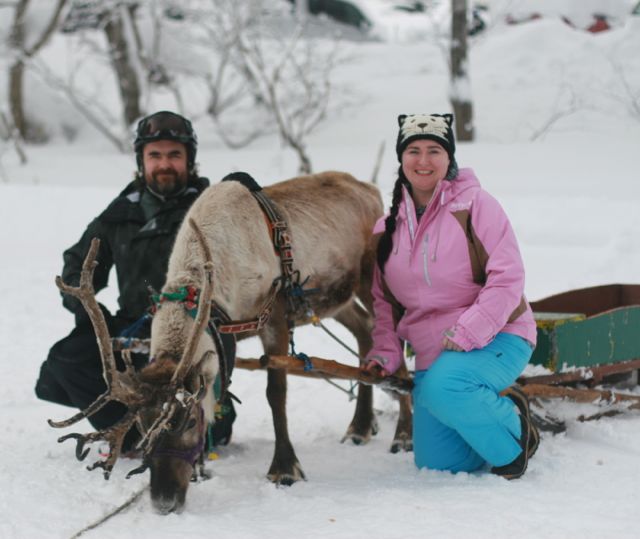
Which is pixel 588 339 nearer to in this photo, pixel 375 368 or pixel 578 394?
pixel 578 394

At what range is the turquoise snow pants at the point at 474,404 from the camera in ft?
12.4

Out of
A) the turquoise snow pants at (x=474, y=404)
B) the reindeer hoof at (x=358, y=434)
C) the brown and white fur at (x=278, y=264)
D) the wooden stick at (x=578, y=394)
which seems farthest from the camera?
the reindeer hoof at (x=358, y=434)

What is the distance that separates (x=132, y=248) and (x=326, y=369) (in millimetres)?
1291

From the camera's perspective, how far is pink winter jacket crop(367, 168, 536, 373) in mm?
3795

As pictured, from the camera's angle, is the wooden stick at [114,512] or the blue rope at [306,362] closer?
the wooden stick at [114,512]

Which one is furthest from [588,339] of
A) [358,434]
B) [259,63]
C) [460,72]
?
[259,63]

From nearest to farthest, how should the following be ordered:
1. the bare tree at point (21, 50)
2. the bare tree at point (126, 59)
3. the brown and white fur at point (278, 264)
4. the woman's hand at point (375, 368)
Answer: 1. the brown and white fur at point (278, 264)
2. the woman's hand at point (375, 368)
3. the bare tree at point (126, 59)
4. the bare tree at point (21, 50)

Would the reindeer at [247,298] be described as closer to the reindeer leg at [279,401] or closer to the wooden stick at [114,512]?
the reindeer leg at [279,401]

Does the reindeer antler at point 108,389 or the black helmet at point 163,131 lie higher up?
the black helmet at point 163,131

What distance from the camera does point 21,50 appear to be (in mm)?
17328

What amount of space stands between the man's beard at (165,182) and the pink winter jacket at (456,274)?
→ 1.27 meters

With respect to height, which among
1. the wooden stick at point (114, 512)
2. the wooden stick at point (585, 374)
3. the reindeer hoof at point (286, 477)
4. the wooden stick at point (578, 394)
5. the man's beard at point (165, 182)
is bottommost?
the reindeer hoof at point (286, 477)

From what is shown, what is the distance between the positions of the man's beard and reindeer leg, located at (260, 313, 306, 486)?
97cm

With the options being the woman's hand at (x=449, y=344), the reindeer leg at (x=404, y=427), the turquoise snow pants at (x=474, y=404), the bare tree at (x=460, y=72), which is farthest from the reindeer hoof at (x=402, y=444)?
the bare tree at (x=460, y=72)
